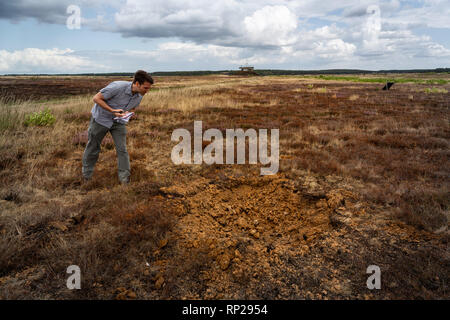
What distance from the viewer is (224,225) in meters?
3.80

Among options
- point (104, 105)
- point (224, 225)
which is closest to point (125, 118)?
point (104, 105)

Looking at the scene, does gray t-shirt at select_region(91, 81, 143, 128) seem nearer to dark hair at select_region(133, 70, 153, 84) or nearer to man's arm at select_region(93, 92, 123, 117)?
man's arm at select_region(93, 92, 123, 117)

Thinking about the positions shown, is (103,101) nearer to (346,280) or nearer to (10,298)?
(10,298)

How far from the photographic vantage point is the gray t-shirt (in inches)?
166

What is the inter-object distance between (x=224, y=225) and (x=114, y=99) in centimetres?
291

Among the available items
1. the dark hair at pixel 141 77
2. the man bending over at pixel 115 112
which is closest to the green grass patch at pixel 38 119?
the man bending over at pixel 115 112

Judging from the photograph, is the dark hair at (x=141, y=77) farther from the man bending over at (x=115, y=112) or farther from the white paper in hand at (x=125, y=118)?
the white paper in hand at (x=125, y=118)

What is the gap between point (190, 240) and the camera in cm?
324

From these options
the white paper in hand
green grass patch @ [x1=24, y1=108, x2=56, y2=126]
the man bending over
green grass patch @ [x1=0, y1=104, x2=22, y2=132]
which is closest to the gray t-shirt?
the man bending over

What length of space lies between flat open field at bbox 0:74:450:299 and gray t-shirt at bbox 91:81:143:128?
127 cm

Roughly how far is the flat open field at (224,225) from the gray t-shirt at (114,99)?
49.9 inches

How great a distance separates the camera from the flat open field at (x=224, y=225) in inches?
103

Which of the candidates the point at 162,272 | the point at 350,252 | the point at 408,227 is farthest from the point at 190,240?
→ the point at 408,227

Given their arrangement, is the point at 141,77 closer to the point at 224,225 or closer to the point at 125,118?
the point at 125,118
